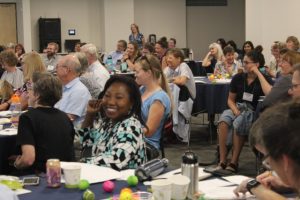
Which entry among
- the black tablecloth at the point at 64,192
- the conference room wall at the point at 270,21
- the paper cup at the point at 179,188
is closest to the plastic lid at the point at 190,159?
the paper cup at the point at 179,188

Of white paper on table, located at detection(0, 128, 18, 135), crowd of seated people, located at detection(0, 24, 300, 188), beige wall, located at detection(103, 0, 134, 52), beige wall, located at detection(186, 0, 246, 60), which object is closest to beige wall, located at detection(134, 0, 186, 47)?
beige wall, located at detection(186, 0, 246, 60)

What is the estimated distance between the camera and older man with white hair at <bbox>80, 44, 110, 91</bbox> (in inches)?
264

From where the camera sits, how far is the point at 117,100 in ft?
10.1

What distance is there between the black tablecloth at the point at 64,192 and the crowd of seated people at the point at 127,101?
14.0 inches

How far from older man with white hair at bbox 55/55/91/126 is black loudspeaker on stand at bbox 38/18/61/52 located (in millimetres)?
10447

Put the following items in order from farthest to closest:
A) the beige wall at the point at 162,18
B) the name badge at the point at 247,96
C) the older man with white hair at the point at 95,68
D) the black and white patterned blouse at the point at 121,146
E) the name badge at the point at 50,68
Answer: the beige wall at the point at 162,18 < the name badge at the point at 50,68 < the older man with white hair at the point at 95,68 < the name badge at the point at 247,96 < the black and white patterned blouse at the point at 121,146

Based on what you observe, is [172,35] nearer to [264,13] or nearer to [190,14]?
[190,14]

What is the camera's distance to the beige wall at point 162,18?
54.9 ft

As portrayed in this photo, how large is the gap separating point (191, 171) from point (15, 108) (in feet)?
10.4

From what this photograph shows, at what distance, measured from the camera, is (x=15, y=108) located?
16.9ft

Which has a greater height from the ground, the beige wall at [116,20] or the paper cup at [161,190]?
the beige wall at [116,20]

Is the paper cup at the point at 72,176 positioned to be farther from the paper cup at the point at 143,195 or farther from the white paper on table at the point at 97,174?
the paper cup at the point at 143,195

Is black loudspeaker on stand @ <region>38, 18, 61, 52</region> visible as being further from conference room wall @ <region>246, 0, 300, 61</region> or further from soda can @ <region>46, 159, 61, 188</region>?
soda can @ <region>46, 159, 61, 188</region>

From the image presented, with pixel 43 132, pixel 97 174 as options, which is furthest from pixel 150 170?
pixel 43 132
